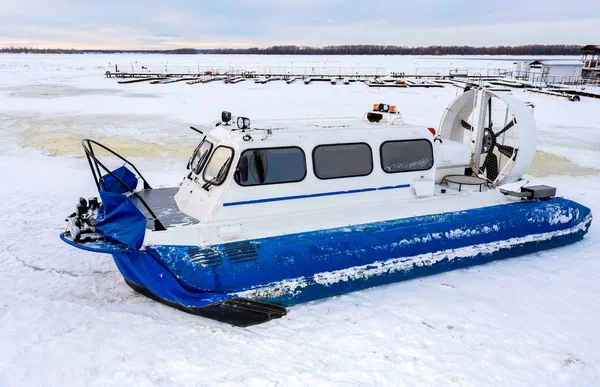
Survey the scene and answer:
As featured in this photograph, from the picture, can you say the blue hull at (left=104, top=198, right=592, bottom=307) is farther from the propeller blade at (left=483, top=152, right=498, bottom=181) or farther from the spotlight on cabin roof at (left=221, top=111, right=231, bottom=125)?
the spotlight on cabin roof at (left=221, top=111, right=231, bottom=125)

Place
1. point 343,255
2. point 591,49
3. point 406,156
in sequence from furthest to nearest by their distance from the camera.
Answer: point 591,49
point 406,156
point 343,255

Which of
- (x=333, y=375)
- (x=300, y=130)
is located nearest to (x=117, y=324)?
(x=333, y=375)

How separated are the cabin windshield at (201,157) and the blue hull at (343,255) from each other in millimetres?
1131

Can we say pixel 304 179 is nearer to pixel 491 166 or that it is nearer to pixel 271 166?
pixel 271 166

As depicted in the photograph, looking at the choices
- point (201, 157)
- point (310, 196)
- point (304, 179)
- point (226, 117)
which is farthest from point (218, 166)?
point (310, 196)

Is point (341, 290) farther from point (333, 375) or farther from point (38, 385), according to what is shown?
point (38, 385)

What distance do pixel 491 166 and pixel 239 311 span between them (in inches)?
173

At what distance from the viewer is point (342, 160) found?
4965 mm

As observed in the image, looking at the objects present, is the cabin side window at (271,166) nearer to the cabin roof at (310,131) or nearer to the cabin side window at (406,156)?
the cabin roof at (310,131)

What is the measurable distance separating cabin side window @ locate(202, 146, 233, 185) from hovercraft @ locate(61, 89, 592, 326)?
2 cm

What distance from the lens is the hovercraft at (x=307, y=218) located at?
4203mm

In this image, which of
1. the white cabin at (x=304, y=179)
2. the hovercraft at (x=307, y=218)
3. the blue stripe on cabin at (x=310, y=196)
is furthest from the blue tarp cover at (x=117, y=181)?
the blue stripe on cabin at (x=310, y=196)

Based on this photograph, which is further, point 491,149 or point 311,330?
point 491,149

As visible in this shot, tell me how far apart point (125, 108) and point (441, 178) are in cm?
1518
